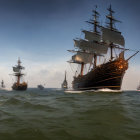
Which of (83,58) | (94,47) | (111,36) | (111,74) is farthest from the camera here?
(83,58)

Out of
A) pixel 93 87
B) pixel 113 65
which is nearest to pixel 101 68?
pixel 113 65

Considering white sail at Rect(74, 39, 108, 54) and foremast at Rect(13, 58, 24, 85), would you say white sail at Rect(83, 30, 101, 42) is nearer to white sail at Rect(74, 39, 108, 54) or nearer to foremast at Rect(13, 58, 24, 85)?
white sail at Rect(74, 39, 108, 54)

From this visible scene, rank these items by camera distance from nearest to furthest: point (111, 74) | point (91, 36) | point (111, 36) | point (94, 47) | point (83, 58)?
1. point (111, 74)
2. point (111, 36)
3. point (94, 47)
4. point (91, 36)
5. point (83, 58)

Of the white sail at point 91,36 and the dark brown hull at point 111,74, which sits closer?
the dark brown hull at point 111,74

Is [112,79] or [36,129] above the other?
[112,79]

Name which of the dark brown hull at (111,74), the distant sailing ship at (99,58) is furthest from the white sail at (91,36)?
the dark brown hull at (111,74)

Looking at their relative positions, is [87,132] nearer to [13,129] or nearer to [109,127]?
[109,127]

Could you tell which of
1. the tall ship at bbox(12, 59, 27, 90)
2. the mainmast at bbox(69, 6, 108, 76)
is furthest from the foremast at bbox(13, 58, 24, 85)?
the mainmast at bbox(69, 6, 108, 76)

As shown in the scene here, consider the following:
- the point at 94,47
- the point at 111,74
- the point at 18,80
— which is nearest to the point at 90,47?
the point at 94,47

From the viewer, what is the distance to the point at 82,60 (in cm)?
4794

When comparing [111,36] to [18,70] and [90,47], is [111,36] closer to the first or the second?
[90,47]

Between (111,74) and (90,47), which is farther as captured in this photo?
(90,47)

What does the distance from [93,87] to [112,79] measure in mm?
5279

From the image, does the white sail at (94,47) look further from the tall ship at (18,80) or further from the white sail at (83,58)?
the tall ship at (18,80)
